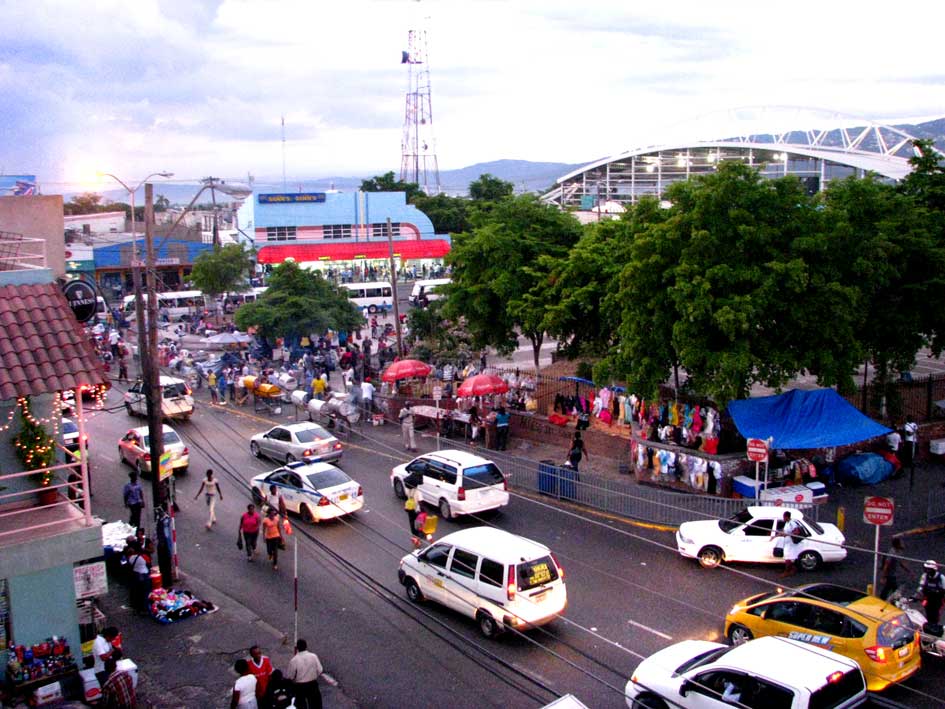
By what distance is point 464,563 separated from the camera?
43.5 feet

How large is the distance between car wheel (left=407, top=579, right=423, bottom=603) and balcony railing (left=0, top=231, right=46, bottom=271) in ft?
25.9

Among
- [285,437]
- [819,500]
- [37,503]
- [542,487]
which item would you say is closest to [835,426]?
[819,500]

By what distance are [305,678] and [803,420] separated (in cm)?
1384

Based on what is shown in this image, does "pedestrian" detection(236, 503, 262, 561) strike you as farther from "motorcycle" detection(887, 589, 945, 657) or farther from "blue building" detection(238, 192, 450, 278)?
"blue building" detection(238, 192, 450, 278)

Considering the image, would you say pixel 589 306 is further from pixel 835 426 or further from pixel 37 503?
pixel 37 503

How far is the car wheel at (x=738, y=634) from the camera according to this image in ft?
39.9

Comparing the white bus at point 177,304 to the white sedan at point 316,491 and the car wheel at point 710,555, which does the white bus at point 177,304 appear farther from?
the car wheel at point 710,555

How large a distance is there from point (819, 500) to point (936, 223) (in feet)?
30.3

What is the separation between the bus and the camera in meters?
58.9

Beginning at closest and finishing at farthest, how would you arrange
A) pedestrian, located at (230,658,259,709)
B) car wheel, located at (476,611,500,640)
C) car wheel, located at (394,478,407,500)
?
pedestrian, located at (230,658,259,709) < car wheel, located at (476,611,500,640) < car wheel, located at (394,478,407,500)

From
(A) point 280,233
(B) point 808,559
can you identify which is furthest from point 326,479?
(A) point 280,233

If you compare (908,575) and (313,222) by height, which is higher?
(313,222)

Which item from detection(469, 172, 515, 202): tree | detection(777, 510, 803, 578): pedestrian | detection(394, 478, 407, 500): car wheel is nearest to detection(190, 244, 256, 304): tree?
detection(394, 478, 407, 500): car wheel

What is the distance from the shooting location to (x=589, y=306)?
24375 mm
